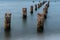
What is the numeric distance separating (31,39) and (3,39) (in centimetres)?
138

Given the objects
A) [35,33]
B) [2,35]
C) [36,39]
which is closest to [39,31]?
[35,33]

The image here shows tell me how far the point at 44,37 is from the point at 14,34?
1.65m

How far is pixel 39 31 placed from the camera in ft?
38.3

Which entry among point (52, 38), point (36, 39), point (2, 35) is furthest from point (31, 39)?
point (2, 35)

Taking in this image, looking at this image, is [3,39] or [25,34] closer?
[3,39]

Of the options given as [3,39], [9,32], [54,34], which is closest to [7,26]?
[9,32]

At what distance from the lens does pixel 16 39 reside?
10.4 metres

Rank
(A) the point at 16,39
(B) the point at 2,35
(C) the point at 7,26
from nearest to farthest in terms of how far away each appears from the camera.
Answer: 1. (A) the point at 16,39
2. (B) the point at 2,35
3. (C) the point at 7,26

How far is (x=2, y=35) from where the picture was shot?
37.1 feet

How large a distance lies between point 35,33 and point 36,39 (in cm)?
101

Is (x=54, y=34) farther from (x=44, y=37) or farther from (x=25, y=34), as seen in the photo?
(x=25, y=34)

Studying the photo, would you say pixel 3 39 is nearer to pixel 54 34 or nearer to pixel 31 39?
pixel 31 39

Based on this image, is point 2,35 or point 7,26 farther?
point 7,26

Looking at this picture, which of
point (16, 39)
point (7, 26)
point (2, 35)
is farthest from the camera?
point (7, 26)
